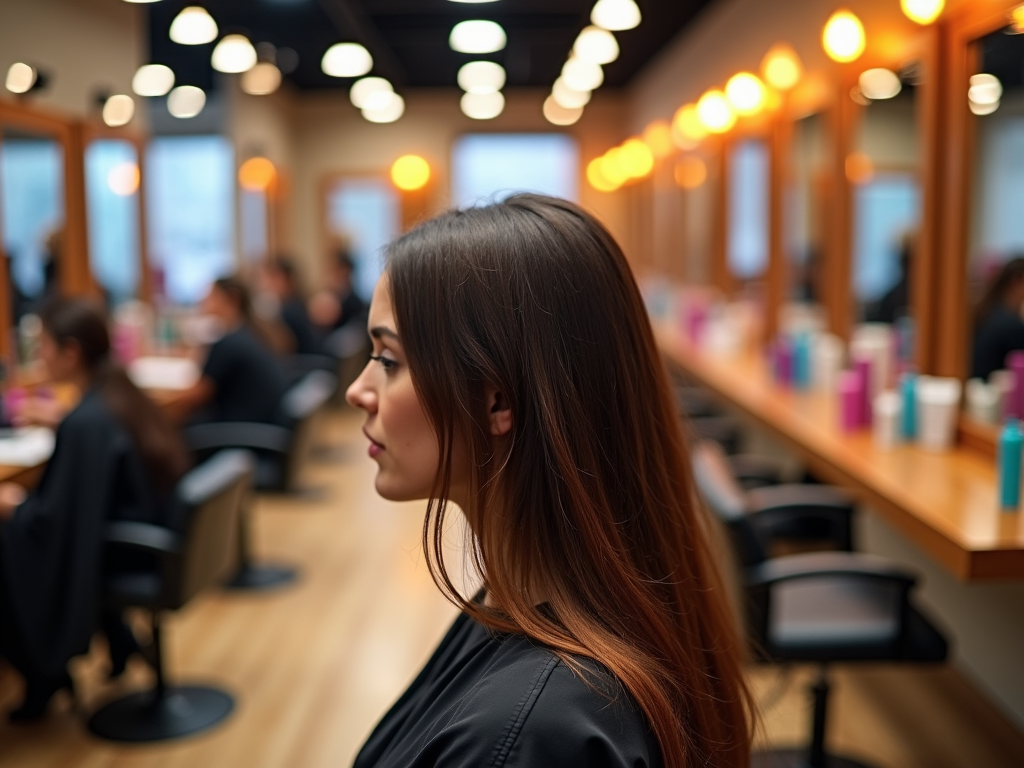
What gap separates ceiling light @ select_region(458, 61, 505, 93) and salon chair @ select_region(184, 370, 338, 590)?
309 cm

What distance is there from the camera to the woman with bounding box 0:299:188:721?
2.92 metres

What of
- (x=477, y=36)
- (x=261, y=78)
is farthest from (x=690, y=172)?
(x=477, y=36)

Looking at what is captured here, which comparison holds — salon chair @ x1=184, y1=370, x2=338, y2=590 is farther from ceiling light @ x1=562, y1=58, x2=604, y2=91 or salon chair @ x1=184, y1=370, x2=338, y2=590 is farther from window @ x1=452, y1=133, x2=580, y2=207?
window @ x1=452, y1=133, x2=580, y2=207

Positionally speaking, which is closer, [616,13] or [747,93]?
[616,13]

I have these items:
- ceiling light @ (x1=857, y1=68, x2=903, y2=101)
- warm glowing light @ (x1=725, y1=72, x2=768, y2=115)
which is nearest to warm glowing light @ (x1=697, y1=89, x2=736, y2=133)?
warm glowing light @ (x1=725, y1=72, x2=768, y2=115)

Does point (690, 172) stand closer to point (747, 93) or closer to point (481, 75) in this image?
point (481, 75)

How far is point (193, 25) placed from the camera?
4.52 metres

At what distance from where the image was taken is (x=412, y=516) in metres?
5.69

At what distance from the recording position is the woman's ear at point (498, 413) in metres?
0.94

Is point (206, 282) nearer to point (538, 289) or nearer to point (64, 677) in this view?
point (64, 677)

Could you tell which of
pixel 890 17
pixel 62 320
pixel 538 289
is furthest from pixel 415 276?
pixel 890 17

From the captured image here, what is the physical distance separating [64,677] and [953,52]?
340 centimetres

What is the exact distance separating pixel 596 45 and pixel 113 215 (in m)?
2.80

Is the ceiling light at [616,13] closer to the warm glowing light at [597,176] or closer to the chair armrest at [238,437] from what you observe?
the chair armrest at [238,437]
